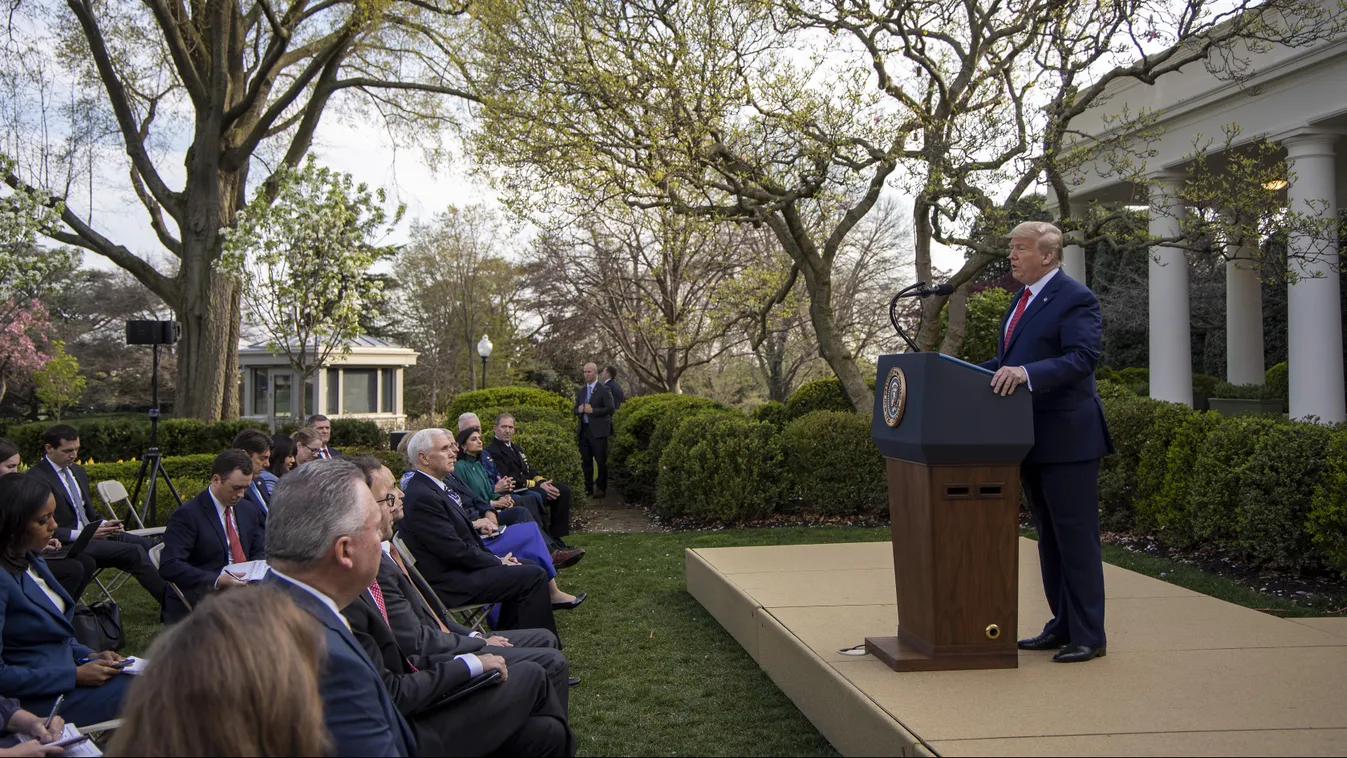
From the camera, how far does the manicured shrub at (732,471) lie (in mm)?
10539

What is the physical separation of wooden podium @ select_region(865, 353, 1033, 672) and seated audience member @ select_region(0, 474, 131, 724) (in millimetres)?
2952

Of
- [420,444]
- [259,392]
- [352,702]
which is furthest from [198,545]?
[259,392]

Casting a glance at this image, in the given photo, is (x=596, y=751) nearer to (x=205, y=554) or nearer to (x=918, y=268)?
(x=205, y=554)

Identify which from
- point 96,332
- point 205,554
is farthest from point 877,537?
point 96,332

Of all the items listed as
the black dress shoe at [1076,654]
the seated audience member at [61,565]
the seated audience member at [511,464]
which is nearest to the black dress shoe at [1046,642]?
the black dress shoe at [1076,654]

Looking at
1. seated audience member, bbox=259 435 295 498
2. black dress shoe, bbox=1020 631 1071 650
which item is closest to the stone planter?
black dress shoe, bbox=1020 631 1071 650

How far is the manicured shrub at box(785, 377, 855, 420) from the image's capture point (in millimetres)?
13648

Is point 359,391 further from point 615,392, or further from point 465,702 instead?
point 465,702

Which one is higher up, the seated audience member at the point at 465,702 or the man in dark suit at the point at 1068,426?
the man in dark suit at the point at 1068,426

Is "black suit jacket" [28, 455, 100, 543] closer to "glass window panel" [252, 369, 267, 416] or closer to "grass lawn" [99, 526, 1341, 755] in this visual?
"grass lawn" [99, 526, 1341, 755]

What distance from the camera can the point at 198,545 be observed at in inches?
211

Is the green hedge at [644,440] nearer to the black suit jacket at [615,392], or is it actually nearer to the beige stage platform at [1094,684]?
the black suit jacket at [615,392]

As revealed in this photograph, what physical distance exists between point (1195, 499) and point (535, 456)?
6488 mm

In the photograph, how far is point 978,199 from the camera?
10586mm
